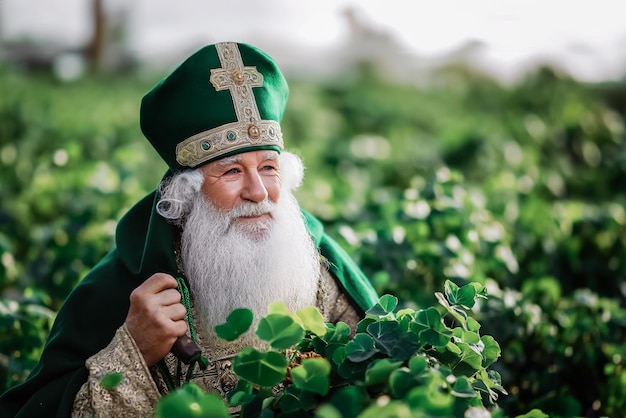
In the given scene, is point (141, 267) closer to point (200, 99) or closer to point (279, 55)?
point (200, 99)

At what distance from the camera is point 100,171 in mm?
5164

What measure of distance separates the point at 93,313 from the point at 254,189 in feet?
2.32

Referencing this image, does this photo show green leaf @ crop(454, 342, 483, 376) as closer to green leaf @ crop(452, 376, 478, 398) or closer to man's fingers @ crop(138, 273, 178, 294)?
green leaf @ crop(452, 376, 478, 398)

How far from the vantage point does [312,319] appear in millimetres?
2172

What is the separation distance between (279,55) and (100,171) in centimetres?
1337

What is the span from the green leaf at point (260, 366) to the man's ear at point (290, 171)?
39.3 inches

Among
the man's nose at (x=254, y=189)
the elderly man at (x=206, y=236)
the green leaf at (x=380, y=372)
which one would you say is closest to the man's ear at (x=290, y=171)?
the elderly man at (x=206, y=236)

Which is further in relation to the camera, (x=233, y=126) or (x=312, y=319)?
(x=233, y=126)

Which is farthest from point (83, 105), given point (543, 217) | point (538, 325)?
point (538, 325)

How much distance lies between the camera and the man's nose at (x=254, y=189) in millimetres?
2650

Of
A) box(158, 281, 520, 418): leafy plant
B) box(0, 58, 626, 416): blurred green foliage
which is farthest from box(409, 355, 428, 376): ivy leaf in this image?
box(0, 58, 626, 416): blurred green foliage

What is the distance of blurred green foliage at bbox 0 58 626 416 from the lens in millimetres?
3711

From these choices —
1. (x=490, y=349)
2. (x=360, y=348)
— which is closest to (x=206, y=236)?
(x=360, y=348)

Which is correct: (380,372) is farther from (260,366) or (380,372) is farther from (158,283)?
(158,283)
